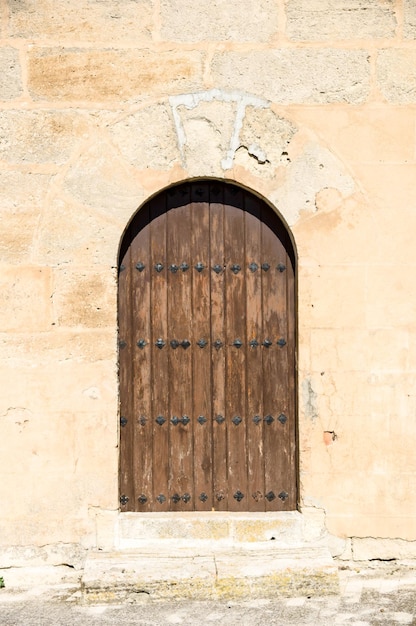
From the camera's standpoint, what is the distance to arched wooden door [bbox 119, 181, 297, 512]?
472cm

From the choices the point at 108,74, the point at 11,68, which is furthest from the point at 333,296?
the point at 11,68

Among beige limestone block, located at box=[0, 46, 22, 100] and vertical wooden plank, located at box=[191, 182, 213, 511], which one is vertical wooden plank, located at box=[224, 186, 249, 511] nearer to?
vertical wooden plank, located at box=[191, 182, 213, 511]

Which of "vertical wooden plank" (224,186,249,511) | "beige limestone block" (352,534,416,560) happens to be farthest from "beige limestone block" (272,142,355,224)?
"beige limestone block" (352,534,416,560)

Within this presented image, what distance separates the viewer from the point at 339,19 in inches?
182

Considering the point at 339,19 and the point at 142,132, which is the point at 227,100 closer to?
the point at 142,132

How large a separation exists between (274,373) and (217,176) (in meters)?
1.13

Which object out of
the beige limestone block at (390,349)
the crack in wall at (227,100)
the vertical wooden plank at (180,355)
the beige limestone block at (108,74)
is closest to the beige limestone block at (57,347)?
the vertical wooden plank at (180,355)

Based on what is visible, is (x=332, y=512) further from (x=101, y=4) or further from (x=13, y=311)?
(x=101, y=4)

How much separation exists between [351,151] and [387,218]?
41 centimetres

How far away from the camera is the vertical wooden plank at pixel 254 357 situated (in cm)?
473

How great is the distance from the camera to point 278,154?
4605 mm

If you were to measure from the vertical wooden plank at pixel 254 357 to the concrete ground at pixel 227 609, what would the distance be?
677 millimetres

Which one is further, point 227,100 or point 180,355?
point 180,355

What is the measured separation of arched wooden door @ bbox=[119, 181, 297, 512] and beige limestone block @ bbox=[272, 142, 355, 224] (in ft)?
0.58
